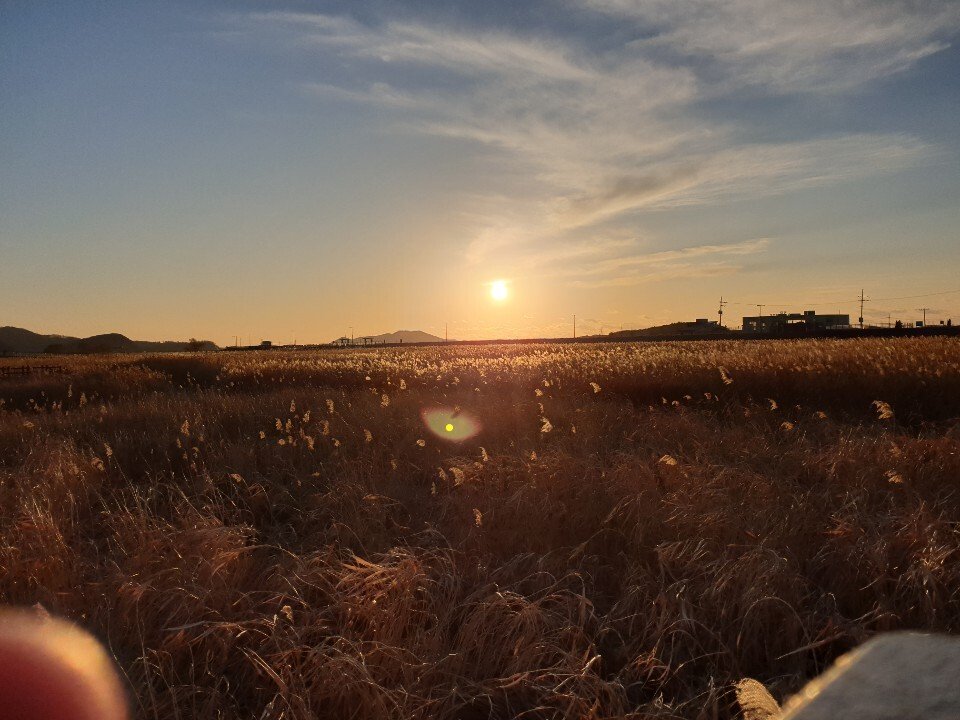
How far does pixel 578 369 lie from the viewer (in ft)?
43.9

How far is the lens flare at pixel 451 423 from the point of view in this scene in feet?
25.2

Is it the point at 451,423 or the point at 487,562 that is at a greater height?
→ the point at 451,423

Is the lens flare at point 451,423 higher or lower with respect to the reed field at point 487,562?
higher

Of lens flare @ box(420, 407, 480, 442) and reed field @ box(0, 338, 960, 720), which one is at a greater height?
lens flare @ box(420, 407, 480, 442)

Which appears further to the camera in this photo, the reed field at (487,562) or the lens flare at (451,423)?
the lens flare at (451,423)

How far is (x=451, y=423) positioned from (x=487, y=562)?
4.49 meters

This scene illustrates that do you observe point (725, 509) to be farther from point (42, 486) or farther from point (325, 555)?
point (42, 486)

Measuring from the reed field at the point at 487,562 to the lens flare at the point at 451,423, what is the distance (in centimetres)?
11

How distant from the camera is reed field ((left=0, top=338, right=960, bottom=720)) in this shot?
2820mm

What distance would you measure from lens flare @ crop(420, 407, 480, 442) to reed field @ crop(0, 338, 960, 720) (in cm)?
11

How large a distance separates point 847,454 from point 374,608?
497cm

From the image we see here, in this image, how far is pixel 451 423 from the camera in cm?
841

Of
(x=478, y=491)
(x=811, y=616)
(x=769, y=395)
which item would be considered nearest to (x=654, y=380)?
(x=769, y=395)

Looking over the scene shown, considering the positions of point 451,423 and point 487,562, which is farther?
point 451,423
